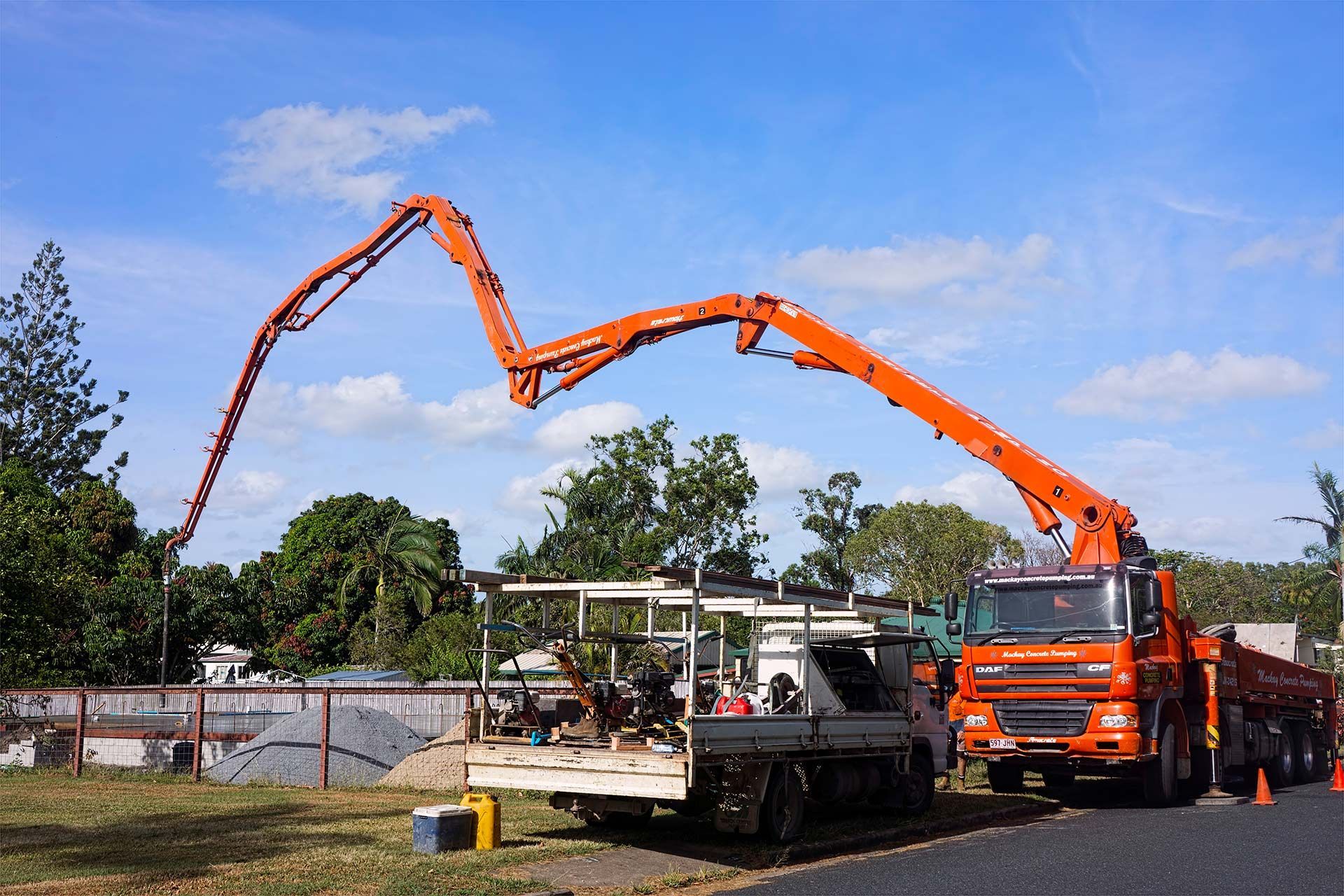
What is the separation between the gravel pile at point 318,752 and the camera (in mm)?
19203

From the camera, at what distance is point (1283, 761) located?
2197 cm

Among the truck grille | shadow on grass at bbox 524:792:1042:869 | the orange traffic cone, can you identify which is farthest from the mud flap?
the orange traffic cone

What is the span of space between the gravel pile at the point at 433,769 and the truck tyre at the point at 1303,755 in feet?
51.1

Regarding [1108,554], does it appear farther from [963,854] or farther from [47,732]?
[47,732]

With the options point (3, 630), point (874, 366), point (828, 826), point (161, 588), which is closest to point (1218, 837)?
point (828, 826)

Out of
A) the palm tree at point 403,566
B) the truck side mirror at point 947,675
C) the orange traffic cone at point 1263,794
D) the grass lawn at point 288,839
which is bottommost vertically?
the orange traffic cone at point 1263,794

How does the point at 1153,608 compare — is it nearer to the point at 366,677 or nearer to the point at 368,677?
the point at 368,677

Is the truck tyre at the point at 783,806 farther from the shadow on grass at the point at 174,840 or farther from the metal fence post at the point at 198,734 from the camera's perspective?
the metal fence post at the point at 198,734

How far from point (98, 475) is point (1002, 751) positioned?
176 feet

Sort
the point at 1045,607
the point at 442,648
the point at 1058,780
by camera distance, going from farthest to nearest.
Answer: the point at 442,648
the point at 1058,780
the point at 1045,607

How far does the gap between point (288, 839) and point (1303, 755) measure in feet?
62.9

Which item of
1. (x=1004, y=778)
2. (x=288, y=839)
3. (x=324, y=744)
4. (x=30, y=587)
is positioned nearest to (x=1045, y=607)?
(x=1004, y=778)

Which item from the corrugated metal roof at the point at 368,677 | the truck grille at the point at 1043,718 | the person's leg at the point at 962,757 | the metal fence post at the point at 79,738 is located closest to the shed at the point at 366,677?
the corrugated metal roof at the point at 368,677

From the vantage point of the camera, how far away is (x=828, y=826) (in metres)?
14.1
